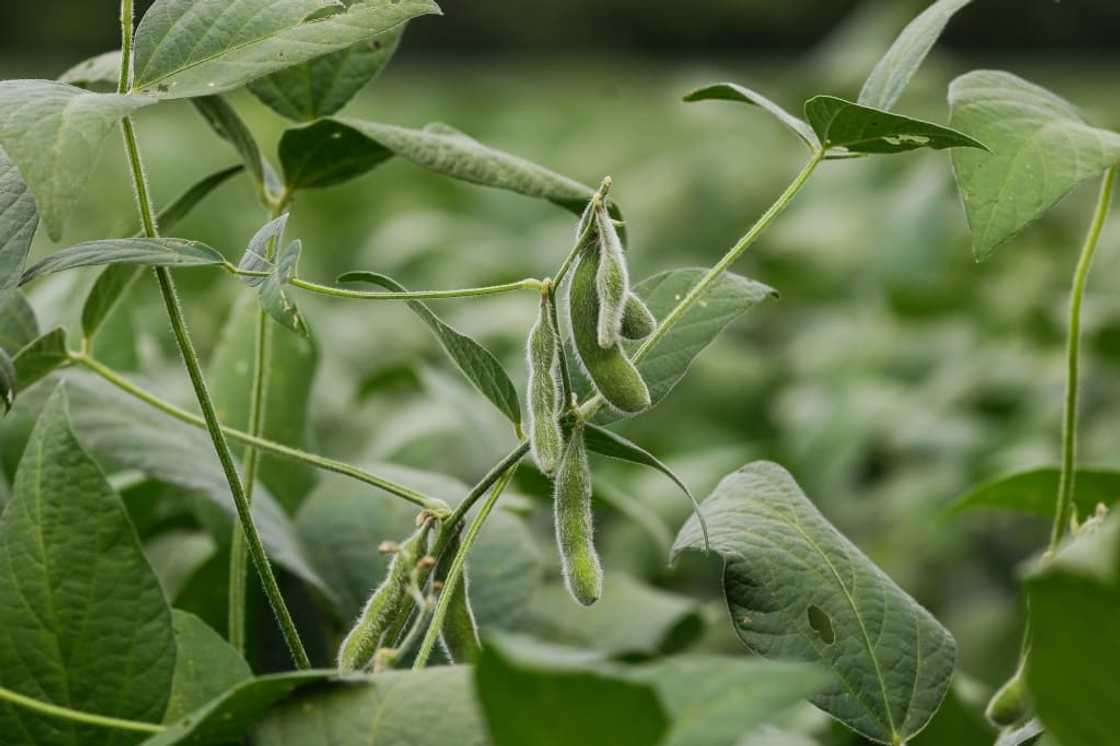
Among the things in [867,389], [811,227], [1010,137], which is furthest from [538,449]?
[811,227]

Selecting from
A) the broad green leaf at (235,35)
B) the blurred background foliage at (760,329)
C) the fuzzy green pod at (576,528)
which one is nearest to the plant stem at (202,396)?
the broad green leaf at (235,35)

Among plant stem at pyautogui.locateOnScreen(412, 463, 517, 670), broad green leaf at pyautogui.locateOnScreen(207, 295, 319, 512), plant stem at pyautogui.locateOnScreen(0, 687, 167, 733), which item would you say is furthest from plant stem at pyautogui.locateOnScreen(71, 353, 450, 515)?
broad green leaf at pyautogui.locateOnScreen(207, 295, 319, 512)

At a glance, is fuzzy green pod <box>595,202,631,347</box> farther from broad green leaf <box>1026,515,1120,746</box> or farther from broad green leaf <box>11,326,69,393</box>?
broad green leaf <box>11,326,69,393</box>

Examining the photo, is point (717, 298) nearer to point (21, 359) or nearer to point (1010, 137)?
point (1010, 137)

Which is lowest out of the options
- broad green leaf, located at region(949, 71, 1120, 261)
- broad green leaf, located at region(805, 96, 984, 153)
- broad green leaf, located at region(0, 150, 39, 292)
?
broad green leaf, located at region(949, 71, 1120, 261)

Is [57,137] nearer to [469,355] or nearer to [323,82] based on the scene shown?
[469,355]

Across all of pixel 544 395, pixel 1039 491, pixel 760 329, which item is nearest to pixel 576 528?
pixel 544 395
